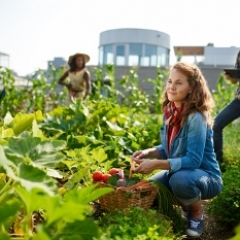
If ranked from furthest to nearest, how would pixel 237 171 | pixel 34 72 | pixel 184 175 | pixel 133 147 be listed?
pixel 34 72 → pixel 133 147 → pixel 237 171 → pixel 184 175

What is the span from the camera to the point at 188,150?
249 centimetres

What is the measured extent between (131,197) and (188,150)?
44 centimetres

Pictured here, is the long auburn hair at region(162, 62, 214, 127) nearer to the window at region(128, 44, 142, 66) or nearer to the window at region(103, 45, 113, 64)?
the window at region(128, 44, 142, 66)

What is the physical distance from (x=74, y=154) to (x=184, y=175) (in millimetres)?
719

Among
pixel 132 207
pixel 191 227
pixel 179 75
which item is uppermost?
pixel 179 75

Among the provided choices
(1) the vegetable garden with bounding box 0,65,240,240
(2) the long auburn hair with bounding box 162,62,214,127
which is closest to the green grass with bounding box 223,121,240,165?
(1) the vegetable garden with bounding box 0,65,240,240

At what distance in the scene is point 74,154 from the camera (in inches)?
110

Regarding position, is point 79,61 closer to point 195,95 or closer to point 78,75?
point 78,75

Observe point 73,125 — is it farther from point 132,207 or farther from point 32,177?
point 32,177

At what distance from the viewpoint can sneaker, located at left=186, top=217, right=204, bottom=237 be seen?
8.24 feet

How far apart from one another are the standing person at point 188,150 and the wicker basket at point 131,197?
0.13 meters

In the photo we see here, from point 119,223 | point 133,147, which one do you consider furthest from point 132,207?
point 133,147

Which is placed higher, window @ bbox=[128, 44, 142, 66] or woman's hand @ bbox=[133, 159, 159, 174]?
window @ bbox=[128, 44, 142, 66]

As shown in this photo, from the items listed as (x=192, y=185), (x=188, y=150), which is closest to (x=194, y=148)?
(x=188, y=150)
